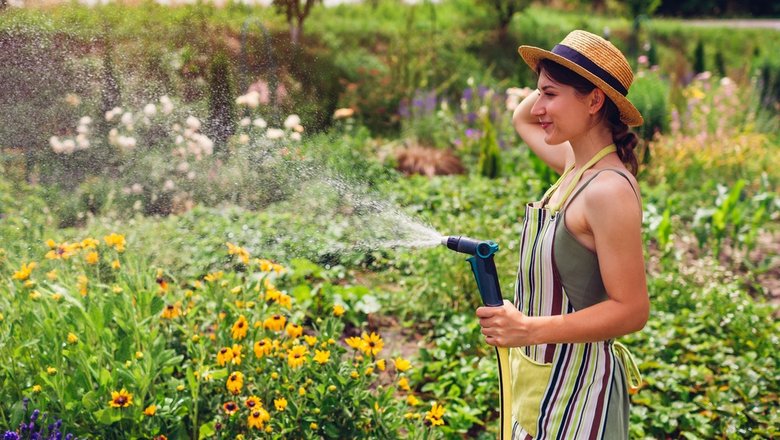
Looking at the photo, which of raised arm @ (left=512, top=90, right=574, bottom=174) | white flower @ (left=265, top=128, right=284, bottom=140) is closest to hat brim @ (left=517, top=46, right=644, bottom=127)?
raised arm @ (left=512, top=90, right=574, bottom=174)

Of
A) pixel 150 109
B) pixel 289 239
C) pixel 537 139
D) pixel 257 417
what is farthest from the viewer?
pixel 150 109

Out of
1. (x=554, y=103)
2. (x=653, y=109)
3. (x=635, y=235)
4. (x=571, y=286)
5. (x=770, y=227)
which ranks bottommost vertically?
(x=770, y=227)

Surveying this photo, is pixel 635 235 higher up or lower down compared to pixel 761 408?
higher up

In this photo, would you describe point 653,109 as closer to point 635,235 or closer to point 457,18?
point 635,235

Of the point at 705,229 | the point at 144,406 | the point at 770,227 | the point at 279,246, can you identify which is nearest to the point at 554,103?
the point at 144,406

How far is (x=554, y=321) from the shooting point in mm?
1664

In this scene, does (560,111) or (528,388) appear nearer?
(560,111)

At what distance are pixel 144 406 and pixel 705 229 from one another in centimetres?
365

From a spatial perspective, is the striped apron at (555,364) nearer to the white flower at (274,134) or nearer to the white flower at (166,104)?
the white flower at (274,134)

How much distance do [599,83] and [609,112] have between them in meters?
0.13

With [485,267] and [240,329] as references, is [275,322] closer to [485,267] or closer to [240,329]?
[240,329]

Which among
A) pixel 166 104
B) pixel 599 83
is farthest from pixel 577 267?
pixel 166 104

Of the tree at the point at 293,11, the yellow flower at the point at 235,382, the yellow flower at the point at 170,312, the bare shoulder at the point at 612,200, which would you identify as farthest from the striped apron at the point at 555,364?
the tree at the point at 293,11

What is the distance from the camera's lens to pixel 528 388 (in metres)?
1.88
